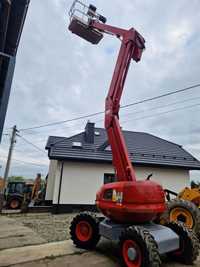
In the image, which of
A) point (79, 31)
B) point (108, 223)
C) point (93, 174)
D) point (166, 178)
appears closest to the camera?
point (108, 223)

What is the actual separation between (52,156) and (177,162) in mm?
7959

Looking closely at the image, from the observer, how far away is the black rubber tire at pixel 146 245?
11.5 feet

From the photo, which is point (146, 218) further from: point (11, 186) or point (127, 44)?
point (11, 186)

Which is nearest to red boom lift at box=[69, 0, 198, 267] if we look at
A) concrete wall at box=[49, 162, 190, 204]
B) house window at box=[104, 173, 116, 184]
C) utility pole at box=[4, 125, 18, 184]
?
concrete wall at box=[49, 162, 190, 204]

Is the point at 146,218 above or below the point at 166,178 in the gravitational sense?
below

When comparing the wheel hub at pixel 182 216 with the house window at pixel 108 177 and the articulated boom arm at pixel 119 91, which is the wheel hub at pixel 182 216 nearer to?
the articulated boom arm at pixel 119 91

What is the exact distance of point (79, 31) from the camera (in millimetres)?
5930

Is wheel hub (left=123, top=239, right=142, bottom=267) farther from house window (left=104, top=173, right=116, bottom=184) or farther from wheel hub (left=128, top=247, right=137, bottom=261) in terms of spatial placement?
house window (left=104, top=173, right=116, bottom=184)

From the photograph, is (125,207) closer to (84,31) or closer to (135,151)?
(84,31)

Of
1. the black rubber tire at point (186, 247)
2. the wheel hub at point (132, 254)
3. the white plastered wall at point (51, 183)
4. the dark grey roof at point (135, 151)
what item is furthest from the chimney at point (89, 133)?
the wheel hub at point (132, 254)

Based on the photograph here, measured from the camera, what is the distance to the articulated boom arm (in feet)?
16.3

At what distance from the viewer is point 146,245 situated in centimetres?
356

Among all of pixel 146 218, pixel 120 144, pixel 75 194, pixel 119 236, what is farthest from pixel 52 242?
pixel 75 194

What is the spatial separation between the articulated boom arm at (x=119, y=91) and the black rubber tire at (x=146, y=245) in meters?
1.26
